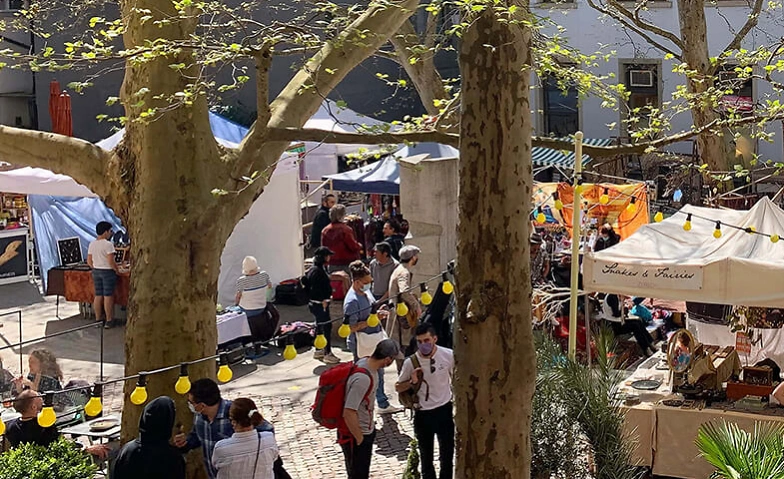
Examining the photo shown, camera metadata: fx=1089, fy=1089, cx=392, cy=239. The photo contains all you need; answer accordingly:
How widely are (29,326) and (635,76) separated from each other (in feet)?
60.5

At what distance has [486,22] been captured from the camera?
6.09m

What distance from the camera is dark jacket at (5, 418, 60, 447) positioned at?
800 centimetres

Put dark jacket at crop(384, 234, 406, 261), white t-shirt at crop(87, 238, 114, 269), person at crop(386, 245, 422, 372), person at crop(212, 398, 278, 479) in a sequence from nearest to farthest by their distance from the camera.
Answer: person at crop(212, 398, 278, 479), person at crop(386, 245, 422, 372), white t-shirt at crop(87, 238, 114, 269), dark jacket at crop(384, 234, 406, 261)

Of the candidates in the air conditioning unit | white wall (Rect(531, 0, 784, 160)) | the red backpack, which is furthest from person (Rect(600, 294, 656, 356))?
the air conditioning unit

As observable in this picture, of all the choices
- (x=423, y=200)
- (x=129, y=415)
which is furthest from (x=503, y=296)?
(x=423, y=200)

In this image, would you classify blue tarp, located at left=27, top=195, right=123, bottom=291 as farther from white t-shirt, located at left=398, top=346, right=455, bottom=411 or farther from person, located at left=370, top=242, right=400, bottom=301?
white t-shirt, located at left=398, top=346, right=455, bottom=411

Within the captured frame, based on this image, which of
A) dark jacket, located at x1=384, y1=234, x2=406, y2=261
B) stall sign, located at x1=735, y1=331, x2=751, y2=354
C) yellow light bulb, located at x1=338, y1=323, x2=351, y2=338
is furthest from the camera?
dark jacket, located at x1=384, y1=234, x2=406, y2=261

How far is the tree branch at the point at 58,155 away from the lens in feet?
27.9

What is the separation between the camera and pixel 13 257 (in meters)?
Answer: 17.8

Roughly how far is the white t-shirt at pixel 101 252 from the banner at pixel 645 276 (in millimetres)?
6911

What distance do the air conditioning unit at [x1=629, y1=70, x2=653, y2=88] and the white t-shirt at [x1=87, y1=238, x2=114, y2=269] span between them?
17850 millimetres

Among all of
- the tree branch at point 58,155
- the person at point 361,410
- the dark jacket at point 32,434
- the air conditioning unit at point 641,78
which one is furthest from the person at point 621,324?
the air conditioning unit at point 641,78

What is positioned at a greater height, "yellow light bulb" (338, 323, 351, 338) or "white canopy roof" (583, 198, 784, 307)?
"white canopy roof" (583, 198, 784, 307)

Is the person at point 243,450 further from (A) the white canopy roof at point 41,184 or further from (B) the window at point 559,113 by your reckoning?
(B) the window at point 559,113
